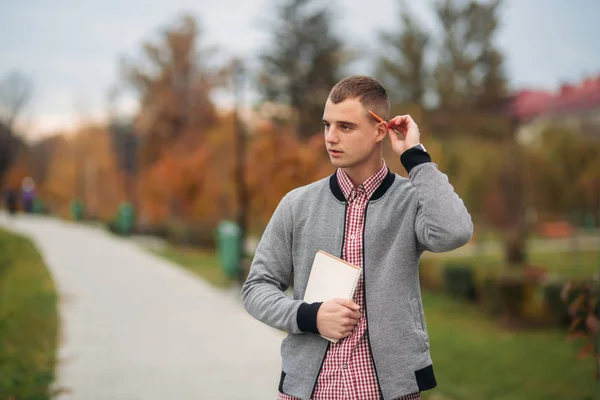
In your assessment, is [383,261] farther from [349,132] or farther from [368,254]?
[349,132]

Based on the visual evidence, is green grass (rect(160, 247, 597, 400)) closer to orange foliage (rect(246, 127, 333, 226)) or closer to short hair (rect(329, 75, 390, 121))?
orange foliage (rect(246, 127, 333, 226))

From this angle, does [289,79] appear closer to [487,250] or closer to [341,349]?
[487,250]

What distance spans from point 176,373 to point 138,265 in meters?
10.8

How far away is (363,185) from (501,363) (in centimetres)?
760

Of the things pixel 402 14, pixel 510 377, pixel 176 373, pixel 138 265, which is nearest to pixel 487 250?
pixel 402 14

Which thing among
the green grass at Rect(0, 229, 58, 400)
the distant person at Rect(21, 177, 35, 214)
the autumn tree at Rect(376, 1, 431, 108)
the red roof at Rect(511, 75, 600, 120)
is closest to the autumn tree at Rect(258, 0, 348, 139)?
the autumn tree at Rect(376, 1, 431, 108)

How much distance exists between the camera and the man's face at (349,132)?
1815 millimetres

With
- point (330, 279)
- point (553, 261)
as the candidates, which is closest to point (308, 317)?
point (330, 279)

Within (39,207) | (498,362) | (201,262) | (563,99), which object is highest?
(563,99)

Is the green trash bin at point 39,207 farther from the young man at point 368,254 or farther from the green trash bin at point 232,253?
the young man at point 368,254

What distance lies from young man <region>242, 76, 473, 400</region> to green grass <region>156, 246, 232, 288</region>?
1235 cm

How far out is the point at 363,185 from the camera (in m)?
1.91

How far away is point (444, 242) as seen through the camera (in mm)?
1752

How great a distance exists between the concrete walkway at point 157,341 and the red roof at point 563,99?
2494cm
